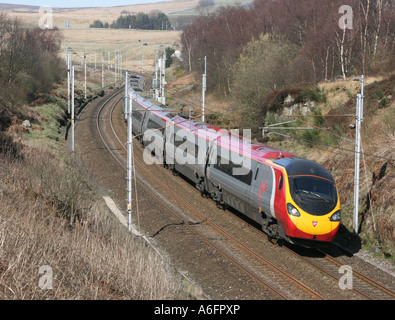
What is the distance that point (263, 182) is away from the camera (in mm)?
16672

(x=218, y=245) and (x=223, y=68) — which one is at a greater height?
(x=223, y=68)

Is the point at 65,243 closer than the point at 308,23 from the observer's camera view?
Yes

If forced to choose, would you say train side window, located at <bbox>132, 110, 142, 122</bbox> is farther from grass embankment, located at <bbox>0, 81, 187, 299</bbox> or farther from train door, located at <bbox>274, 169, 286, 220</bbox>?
train door, located at <bbox>274, 169, 286, 220</bbox>

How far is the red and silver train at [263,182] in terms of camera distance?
589 inches

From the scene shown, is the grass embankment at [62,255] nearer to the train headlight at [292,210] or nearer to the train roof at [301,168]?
the train headlight at [292,210]

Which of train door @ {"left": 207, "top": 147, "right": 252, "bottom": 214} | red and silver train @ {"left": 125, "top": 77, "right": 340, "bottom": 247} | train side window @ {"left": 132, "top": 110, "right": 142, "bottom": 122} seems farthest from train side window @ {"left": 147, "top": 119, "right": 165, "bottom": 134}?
train door @ {"left": 207, "top": 147, "right": 252, "bottom": 214}

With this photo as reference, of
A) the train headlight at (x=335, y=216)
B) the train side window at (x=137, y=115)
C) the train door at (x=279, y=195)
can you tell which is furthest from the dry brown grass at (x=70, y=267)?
the train side window at (x=137, y=115)

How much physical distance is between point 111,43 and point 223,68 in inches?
4002

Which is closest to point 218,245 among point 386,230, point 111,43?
point 386,230

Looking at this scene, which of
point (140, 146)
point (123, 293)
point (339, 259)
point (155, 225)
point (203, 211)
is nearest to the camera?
point (123, 293)

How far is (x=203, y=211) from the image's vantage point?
20.7 meters

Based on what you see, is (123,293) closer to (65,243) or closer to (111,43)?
(65,243)

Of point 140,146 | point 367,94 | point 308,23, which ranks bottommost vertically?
point 140,146

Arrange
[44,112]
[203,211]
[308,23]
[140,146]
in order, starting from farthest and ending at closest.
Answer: [308,23] < [44,112] < [140,146] < [203,211]
